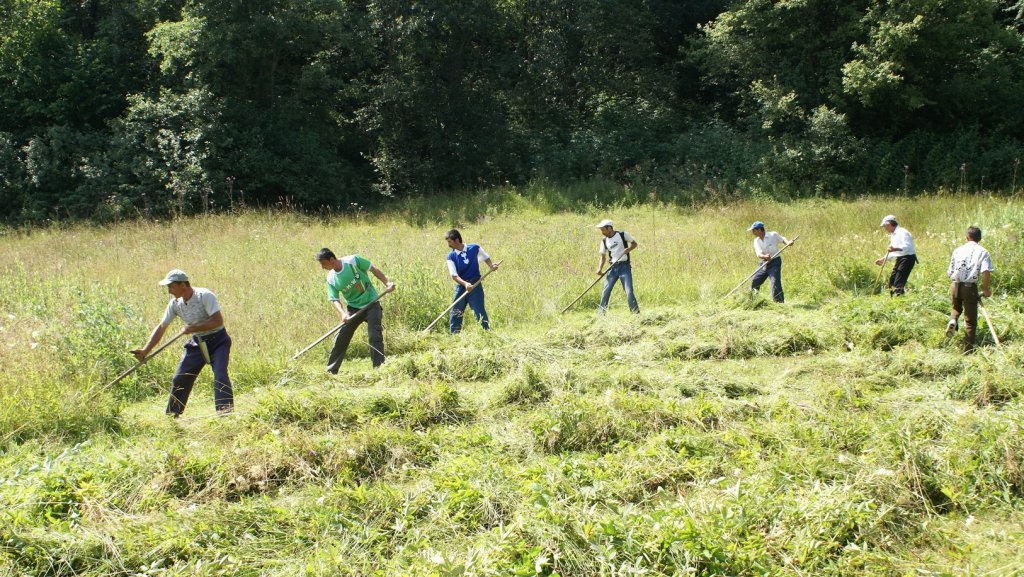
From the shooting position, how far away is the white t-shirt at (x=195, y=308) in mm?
6285

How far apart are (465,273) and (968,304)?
215 inches

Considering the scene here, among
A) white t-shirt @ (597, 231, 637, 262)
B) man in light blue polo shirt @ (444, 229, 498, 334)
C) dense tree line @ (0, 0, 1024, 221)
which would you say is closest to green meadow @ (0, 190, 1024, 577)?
man in light blue polo shirt @ (444, 229, 498, 334)

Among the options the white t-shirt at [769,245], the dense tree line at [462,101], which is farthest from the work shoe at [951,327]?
the dense tree line at [462,101]

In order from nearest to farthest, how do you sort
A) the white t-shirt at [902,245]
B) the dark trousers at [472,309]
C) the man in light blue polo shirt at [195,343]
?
1. the man in light blue polo shirt at [195,343]
2. the dark trousers at [472,309]
3. the white t-shirt at [902,245]

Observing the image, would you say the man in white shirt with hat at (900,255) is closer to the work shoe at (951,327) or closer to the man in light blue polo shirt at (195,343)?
the work shoe at (951,327)

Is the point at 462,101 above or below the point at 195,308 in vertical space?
above

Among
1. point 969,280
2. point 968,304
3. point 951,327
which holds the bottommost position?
point 951,327

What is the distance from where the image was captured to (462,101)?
21922 millimetres

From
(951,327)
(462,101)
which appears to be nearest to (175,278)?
(951,327)

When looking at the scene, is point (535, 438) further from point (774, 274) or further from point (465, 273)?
point (774, 274)

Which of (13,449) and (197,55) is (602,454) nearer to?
(13,449)

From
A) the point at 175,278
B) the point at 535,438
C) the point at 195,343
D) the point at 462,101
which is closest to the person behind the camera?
the point at 535,438

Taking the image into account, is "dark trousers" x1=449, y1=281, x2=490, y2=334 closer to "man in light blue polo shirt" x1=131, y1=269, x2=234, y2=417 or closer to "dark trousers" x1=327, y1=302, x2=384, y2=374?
"dark trousers" x1=327, y1=302, x2=384, y2=374

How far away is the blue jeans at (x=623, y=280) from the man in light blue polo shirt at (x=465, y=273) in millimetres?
1694
